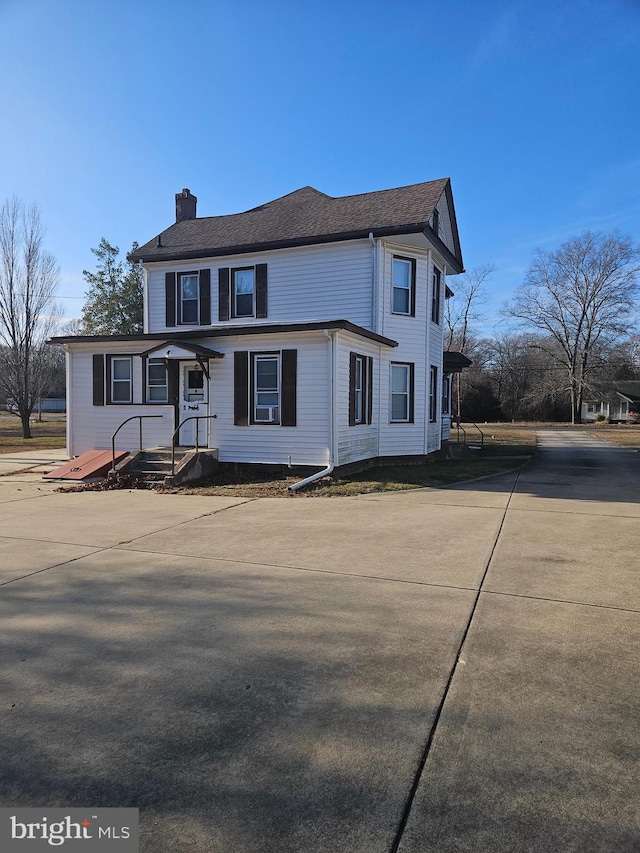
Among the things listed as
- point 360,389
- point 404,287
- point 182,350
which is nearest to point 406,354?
point 404,287

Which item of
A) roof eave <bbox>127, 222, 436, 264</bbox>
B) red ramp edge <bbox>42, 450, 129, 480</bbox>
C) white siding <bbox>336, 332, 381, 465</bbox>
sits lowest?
red ramp edge <bbox>42, 450, 129, 480</bbox>

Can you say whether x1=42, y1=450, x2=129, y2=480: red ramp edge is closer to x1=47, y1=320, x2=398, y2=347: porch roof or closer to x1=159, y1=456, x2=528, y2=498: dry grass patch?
x1=159, y1=456, x2=528, y2=498: dry grass patch

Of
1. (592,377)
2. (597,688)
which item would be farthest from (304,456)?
(592,377)

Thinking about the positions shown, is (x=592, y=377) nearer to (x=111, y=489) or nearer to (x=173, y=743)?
(x=111, y=489)

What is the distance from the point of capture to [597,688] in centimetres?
321

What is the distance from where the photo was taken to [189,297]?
17078mm

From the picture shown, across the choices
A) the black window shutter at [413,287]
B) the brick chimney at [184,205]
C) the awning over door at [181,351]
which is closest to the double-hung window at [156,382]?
the awning over door at [181,351]

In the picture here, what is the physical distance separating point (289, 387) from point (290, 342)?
105cm

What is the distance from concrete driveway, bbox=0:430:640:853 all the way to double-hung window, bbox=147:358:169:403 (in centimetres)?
793

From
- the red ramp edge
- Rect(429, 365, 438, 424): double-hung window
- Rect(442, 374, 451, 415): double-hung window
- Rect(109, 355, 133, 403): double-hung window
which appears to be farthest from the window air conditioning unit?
Rect(442, 374, 451, 415): double-hung window

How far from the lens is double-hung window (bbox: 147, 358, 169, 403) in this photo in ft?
46.9
